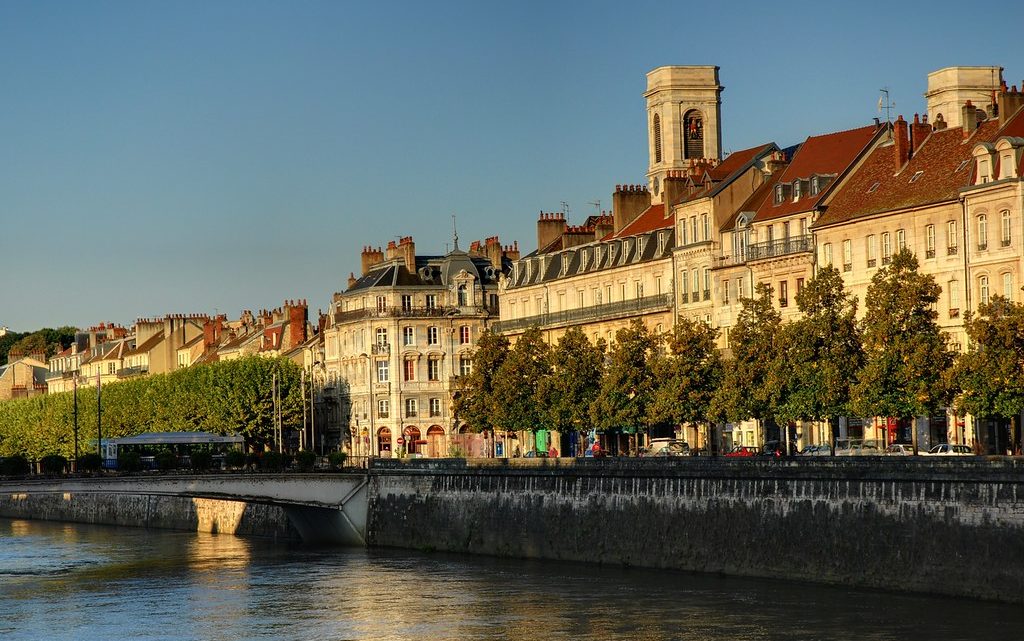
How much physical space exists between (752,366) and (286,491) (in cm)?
2296

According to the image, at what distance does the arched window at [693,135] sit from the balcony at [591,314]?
1077cm

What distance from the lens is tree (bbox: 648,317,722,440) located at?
81.4m

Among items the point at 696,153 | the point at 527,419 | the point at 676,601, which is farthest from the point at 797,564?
the point at 696,153

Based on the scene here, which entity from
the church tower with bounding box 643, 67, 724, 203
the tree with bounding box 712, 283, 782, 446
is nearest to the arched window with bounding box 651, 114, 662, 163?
the church tower with bounding box 643, 67, 724, 203

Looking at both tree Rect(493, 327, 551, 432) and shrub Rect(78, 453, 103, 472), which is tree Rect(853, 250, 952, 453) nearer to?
tree Rect(493, 327, 551, 432)

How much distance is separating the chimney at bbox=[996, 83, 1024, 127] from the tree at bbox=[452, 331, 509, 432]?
2838cm

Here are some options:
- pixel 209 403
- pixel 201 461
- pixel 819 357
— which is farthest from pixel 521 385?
pixel 209 403

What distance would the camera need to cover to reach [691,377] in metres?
81.6

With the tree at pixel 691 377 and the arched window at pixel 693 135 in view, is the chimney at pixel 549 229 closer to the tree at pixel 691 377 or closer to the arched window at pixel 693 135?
the arched window at pixel 693 135

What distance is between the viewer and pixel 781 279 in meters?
89.8

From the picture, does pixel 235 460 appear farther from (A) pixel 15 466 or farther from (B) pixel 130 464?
(A) pixel 15 466

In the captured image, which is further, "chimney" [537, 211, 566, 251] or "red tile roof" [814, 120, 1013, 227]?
"chimney" [537, 211, 566, 251]

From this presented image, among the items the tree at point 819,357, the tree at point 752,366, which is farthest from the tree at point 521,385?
the tree at point 819,357

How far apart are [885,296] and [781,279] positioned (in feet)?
72.9
